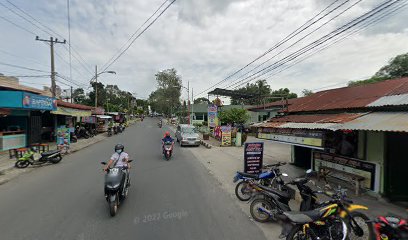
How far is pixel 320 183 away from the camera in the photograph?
7801mm

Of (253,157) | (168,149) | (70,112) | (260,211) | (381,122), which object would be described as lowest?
(260,211)

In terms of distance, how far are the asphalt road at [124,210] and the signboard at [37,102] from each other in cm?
630

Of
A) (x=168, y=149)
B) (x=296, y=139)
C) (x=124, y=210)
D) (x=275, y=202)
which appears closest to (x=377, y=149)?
(x=296, y=139)

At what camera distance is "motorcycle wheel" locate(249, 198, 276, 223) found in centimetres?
508

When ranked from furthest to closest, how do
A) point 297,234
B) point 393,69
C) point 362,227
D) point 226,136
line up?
point 393,69 < point 226,136 < point 362,227 < point 297,234

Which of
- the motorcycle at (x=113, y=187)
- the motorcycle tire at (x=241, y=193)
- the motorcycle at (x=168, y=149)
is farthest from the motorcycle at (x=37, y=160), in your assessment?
the motorcycle tire at (x=241, y=193)

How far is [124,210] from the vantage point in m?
5.59

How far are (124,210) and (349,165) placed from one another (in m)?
6.84

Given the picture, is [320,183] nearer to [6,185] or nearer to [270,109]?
[6,185]

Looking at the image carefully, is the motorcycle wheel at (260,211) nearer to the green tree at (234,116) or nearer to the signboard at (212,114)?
the signboard at (212,114)

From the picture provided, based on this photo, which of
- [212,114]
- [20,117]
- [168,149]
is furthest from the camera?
[212,114]

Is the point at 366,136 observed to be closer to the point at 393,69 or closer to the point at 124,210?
the point at 124,210

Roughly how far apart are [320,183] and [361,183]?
1.29 meters

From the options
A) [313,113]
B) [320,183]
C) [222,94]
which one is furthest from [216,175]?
[222,94]
